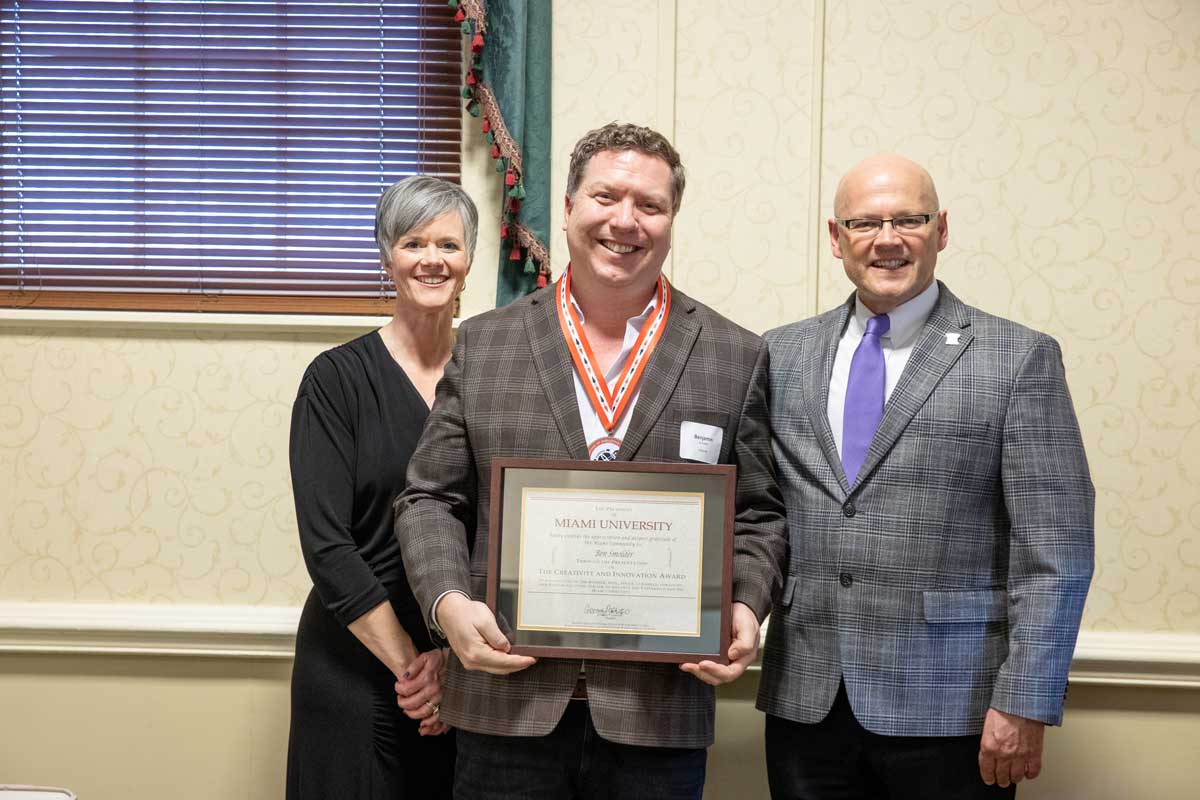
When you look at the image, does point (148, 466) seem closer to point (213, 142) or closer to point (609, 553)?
point (213, 142)

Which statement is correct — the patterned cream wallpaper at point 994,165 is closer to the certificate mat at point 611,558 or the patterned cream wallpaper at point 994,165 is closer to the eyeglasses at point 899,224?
the eyeglasses at point 899,224

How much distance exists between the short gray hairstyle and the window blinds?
0.62m

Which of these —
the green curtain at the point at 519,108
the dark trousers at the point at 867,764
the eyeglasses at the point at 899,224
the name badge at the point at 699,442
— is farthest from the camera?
the green curtain at the point at 519,108

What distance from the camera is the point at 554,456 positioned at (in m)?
1.61

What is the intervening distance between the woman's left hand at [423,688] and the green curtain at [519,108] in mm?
1086

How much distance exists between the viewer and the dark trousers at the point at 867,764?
1.71 m

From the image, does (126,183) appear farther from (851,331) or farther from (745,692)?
(745,692)

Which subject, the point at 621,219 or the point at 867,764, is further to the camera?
the point at 867,764

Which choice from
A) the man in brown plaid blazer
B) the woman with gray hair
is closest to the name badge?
the man in brown plaid blazer

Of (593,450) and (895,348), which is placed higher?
(895,348)

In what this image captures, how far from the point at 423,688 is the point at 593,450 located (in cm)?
61

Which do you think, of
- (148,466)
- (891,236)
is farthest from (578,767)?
(148,466)

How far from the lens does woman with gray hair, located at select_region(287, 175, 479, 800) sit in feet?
6.08

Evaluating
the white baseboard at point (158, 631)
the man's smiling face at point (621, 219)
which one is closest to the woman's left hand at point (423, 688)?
the man's smiling face at point (621, 219)
